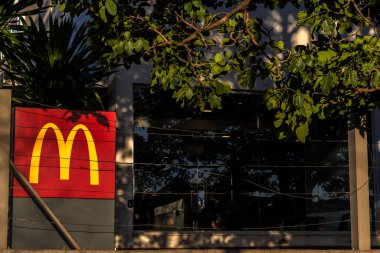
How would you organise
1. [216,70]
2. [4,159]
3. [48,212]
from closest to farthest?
[4,159] → [216,70] → [48,212]

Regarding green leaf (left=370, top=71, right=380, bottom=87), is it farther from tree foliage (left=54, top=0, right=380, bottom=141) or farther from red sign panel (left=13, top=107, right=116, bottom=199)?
red sign panel (left=13, top=107, right=116, bottom=199)

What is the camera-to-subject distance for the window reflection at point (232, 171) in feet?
46.0

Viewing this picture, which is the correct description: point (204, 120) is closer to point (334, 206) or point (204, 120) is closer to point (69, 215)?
point (334, 206)

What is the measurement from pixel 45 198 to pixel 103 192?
692 mm

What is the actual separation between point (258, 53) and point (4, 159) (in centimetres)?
285

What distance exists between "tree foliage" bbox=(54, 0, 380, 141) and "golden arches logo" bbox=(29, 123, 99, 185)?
0.92m

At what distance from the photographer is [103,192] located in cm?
941

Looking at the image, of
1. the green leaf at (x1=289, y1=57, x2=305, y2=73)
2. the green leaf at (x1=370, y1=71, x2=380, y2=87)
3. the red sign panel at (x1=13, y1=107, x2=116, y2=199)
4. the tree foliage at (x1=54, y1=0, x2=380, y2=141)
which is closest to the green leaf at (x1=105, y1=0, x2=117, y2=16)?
the tree foliage at (x1=54, y1=0, x2=380, y2=141)

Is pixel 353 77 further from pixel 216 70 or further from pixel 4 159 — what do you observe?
pixel 4 159

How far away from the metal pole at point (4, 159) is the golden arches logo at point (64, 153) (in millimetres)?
568

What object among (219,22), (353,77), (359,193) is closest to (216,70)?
(219,22)

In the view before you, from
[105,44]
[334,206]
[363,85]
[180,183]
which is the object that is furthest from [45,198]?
[334,206]

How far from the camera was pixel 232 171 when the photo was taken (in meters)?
14.6

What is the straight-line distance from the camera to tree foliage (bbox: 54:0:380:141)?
805 centimetres
